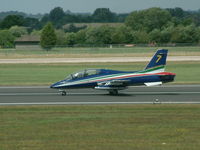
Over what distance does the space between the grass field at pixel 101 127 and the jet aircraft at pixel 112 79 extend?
5.80 metres

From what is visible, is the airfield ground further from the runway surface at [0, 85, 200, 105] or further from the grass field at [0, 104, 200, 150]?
the runway surface at [0, 85, 200, 105]

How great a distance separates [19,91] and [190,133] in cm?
1902

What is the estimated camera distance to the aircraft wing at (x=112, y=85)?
106ft

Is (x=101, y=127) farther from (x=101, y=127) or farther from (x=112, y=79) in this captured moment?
(x=112, y=79)

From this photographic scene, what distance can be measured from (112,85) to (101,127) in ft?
39.8

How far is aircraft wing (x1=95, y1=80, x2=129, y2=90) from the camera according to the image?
3238 centimetres

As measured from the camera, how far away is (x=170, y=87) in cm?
3822

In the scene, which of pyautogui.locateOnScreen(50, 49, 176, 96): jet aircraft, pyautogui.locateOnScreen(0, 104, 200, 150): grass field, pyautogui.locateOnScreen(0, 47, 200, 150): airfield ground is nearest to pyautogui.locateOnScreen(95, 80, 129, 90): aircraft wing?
pyautogui.locateOnScreen(50, 49, 176, 96): jet aircraft

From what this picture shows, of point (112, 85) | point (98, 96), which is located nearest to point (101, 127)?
point (98, 96)

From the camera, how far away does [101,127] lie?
2047 centimetres

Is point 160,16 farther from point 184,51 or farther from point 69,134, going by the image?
point 69,134

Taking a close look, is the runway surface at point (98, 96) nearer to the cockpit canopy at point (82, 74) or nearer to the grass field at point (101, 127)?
the cockpit canopy at point (82, 74)

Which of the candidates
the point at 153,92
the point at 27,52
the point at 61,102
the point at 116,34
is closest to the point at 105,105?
the point at 61,102

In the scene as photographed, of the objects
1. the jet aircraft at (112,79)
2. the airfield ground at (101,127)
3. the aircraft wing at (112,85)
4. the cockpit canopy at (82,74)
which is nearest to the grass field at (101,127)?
the airfield ground at (101,127)
